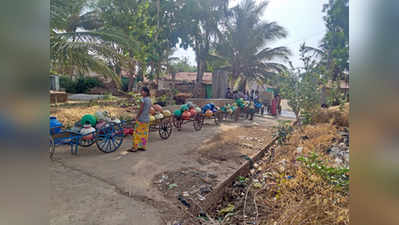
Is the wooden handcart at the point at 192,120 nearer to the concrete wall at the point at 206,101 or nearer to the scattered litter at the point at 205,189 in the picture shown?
the concrete wall at the point at 206,101

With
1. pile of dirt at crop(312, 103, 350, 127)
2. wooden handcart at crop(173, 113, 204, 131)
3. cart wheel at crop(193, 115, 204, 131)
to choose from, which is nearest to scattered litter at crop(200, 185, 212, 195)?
wooden handcart at crop(173, 113, 204, 131)

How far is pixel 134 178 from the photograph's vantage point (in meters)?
3.74

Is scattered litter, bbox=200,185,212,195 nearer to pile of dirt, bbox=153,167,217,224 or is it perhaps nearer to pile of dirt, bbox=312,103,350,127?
pile of dirt, bbox=153,167,217,224

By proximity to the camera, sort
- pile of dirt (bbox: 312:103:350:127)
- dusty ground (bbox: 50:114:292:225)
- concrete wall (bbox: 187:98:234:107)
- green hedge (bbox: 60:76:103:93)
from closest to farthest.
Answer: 1. dusty ground (bbox: 50:114:292:225)
2. pile of dirt (bbox: 312:103:350:127)
3. concrete wall (bbox: 187:98:234:107)
4. green hedge (bbox: 60:76:103:93)

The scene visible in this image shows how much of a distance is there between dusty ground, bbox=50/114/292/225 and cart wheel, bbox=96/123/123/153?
142mm

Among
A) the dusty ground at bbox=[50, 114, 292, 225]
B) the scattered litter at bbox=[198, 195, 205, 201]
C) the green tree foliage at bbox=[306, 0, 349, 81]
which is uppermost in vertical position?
the green tree foliage at bbox=[306, 0, 349, 81]

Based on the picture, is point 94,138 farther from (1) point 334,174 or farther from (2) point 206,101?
(2) point 206,101

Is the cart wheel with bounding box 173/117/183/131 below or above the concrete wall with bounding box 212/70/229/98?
below

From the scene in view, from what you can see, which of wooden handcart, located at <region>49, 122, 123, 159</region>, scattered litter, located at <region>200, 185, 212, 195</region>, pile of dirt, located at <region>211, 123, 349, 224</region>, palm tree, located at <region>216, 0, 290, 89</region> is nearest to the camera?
pile of dirt, located at <region>211, 123, 349, 224</region>

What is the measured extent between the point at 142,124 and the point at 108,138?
0.76 meters

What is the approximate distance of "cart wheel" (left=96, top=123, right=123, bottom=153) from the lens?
4.97 metres
